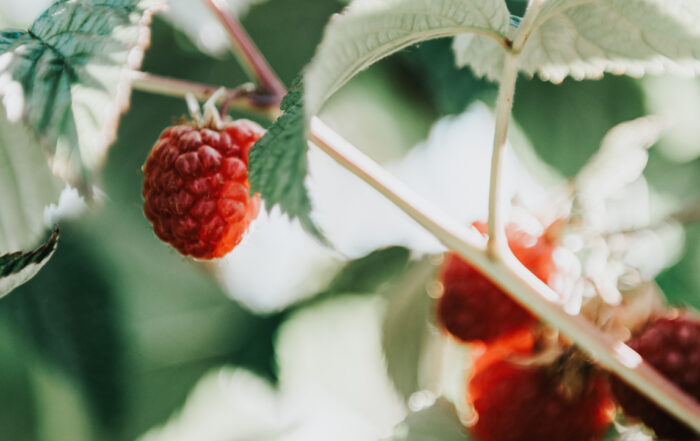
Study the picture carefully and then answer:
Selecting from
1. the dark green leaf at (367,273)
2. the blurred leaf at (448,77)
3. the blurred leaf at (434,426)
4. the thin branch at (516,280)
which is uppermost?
the thin branch at (516,280)

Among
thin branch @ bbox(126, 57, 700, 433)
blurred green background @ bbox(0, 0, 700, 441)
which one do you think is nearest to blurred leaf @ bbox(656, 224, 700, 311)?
blurred green background @ bbox(0, 0, 700, 441)

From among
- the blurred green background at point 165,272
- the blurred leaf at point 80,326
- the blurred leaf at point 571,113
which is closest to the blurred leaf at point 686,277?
the blurred green background at point 165,272

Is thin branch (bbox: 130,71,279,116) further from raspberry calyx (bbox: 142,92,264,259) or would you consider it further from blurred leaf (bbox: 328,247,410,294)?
blurred leaf (bbox: 328,247,410,294)

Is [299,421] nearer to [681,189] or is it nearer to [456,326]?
[456,326]

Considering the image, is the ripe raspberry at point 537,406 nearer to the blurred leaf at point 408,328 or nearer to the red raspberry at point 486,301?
the red raspberry at point 486,301

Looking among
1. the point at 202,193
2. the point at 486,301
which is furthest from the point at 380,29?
the point at 486,301

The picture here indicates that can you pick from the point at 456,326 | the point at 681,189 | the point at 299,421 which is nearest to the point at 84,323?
the point at 299,421
